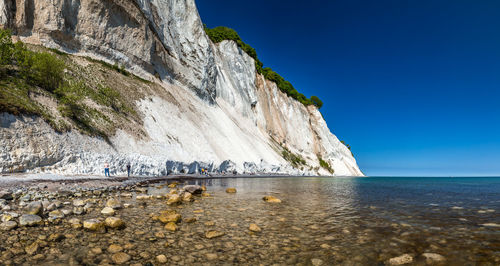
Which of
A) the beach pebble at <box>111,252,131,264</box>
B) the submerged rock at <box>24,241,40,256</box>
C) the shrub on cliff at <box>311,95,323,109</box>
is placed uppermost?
the shrub on cliff at <box>311,95,323,109</box>

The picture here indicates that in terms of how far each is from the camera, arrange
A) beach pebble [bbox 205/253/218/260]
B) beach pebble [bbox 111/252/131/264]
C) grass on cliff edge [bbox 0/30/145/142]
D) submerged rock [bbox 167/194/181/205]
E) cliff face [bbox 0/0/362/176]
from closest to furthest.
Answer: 1. beach pebble [bbox 111/252/131/264]
2. beach pebble [bbox 205/253/218/260]
3. submerged rock [bbox 167/194/181/205]
4. cliff face [bbox 0/0/362/176]
5. grass on cliff edge [bbox 0/30/145/142]

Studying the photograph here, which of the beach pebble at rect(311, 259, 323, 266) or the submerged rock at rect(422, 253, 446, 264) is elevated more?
the submerged rock at rect(422, 253, 446, 264)

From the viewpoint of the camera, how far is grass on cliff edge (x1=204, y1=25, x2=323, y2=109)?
203ft

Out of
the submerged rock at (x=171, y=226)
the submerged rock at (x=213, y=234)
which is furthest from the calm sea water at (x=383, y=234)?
the submerged rock at (x=171, y=226)

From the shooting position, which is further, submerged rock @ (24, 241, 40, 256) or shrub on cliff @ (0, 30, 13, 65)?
shrub on cliff @ (0, 30, 13, 65)

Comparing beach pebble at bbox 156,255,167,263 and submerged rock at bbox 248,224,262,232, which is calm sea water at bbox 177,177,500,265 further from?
beach pebble at bbox 156,255,167,263

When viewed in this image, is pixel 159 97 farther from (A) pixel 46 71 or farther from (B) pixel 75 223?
(B) pixel 75 223

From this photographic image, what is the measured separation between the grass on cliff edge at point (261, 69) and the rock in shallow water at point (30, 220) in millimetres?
60482

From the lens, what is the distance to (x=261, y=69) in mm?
71875

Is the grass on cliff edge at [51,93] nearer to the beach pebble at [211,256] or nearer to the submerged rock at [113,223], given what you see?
the submerged rock at [113,223]

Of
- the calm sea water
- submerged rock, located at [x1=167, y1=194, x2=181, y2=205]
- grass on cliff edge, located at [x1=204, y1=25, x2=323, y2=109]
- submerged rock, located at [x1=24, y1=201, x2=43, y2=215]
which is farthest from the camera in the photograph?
grass on cliff edge, located at [x1=204, y1=25, x2=323, y2=109]

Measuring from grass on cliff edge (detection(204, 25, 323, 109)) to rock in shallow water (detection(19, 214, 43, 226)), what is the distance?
6048 cm

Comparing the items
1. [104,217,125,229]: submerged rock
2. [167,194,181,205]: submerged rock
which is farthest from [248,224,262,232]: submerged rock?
[167,194,181,205]: submerged rock

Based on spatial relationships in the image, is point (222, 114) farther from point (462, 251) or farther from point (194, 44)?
point (462, 251)
